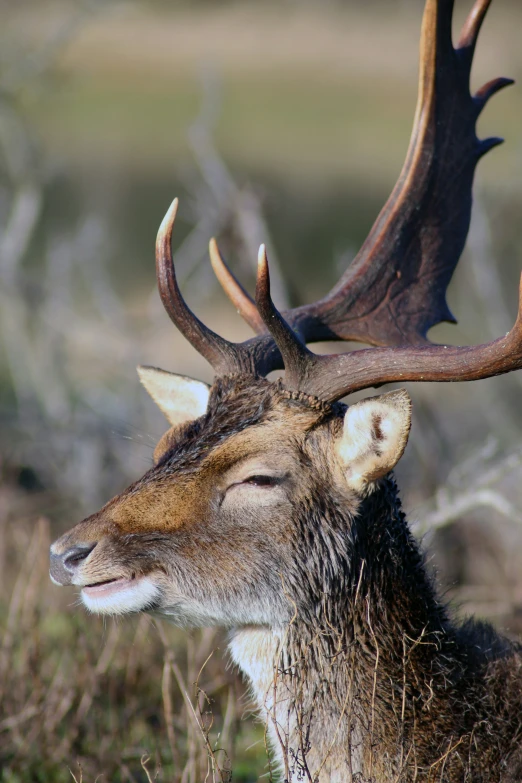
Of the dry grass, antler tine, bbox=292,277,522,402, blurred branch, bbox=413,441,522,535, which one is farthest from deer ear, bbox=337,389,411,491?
blurred branch, bbox=413,441,522,535

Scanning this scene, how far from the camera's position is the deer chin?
→ 319 cm

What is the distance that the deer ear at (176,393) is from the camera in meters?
3.88

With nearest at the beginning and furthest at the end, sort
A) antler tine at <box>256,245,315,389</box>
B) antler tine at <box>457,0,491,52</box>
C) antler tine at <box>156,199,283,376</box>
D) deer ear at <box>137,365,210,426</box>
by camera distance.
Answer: antler tine at <box>256,245,315,389</box>
antler tine at <box>156,199,283,376</box>
deer ear at <box>137,365,210,426</box>
antler tine at <box>457,0,491,52</box>

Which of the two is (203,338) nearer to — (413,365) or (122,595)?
(413,365)

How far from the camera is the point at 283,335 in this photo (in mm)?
3422

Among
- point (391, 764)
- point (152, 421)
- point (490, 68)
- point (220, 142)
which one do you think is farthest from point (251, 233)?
point (220, 142)

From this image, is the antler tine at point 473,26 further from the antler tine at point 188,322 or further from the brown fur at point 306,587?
the brown fur at point 306,587

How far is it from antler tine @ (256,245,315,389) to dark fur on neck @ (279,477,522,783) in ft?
1.40

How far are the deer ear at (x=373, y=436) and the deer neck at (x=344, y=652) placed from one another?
0.51 ft

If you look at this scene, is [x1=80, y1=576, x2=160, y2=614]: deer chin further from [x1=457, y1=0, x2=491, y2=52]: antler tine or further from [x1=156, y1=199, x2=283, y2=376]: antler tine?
[x1=457, y1=0, x2=491, y2=52]: antler tine

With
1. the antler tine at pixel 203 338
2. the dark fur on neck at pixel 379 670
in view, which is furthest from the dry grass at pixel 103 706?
the antler tine at pixel 203 338

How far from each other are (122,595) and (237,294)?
144cm

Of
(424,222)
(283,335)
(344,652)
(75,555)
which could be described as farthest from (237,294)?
(344,652)

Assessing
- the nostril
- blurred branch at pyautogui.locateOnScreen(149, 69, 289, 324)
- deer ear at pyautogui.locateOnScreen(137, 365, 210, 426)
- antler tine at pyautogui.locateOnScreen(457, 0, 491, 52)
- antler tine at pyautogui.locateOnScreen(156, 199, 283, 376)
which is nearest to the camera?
the nostril
